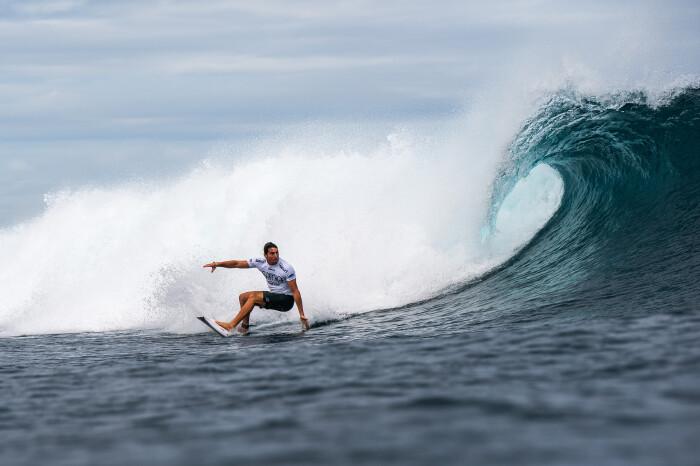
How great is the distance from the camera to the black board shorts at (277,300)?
11.5 m

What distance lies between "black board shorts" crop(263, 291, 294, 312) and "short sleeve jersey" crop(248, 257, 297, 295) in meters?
0.08

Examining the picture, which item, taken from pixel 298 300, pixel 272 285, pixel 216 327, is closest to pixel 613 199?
pixel 298 300

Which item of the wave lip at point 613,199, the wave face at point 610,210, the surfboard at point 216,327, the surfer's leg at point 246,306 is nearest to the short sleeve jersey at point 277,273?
the surfer's leg at point 246,306

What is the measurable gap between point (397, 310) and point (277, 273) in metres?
2.15

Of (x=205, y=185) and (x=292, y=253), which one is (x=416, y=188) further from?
(x=205, y=185)

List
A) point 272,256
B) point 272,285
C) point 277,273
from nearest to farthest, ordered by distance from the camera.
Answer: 1. point 272,256
2. point 277,273
3. point 272,285

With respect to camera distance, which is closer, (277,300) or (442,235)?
(277,300)

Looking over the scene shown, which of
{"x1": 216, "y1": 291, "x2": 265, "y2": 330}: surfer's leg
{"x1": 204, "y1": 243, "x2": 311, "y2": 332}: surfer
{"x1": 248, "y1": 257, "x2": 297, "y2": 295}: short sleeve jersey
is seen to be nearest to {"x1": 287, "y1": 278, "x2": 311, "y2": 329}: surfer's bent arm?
{"x1": 204, "y1": 243, "x2": 311, "y2": 332}: surfer

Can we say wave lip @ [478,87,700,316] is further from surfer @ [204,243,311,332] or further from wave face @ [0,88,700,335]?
surfer @ [204,243,311,332]

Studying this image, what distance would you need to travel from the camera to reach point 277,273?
11.5m

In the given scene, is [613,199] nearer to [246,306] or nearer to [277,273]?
[277,273]

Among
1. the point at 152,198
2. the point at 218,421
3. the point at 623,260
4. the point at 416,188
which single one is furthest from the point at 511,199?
the point at 218,421

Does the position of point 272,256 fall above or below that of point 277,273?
above

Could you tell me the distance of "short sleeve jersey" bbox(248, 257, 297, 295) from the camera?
11.5 m
